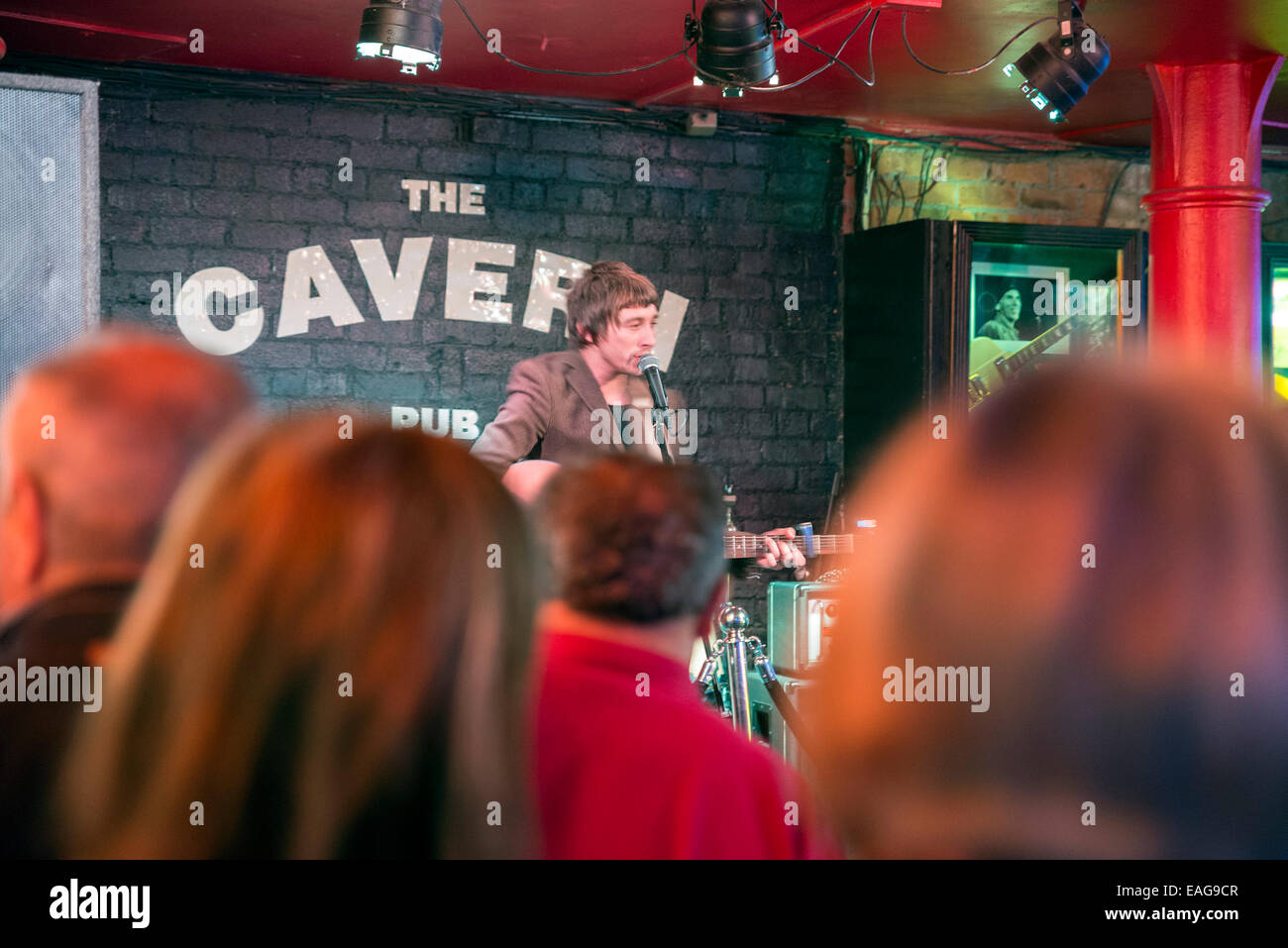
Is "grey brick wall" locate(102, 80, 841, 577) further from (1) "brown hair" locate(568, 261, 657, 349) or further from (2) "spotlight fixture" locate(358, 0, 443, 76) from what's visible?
(2) "spotlight fixture" locate(358, 0, 443, 76)

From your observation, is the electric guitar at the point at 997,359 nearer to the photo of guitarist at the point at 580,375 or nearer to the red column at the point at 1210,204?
the red column at the point at 1210,204

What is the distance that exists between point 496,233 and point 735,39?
1.53 meters

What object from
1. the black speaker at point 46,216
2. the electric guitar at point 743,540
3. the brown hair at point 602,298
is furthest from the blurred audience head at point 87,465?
the brown hair at point 602,298

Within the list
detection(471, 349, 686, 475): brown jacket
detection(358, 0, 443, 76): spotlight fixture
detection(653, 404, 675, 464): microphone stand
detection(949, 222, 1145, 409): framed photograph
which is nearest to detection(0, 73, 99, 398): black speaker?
detection(358, 0, 443, 76): spotlight fixture

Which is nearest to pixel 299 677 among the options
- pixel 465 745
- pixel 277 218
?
pixel 465 745

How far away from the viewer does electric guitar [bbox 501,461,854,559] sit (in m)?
3.41

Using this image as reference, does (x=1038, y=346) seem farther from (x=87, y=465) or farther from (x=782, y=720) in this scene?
(x=87, y=465)

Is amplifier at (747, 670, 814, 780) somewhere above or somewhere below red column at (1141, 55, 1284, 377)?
below

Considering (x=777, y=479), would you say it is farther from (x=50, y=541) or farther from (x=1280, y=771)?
(x=1280, y=771)

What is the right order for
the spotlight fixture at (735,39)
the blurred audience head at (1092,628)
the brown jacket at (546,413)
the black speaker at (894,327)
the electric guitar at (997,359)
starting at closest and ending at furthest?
the blurred audience head at (1092,628) → the spotlight fixture at (735,39) → the brown jacket at (546,413) → the black speaker at (894,327) → the electric guitar at (997,359)

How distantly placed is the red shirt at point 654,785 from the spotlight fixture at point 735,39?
2210 mm

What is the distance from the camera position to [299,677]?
0.73 meters

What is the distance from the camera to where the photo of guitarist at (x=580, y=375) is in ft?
11.7

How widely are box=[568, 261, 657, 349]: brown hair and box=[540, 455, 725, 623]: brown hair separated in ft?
7.69
